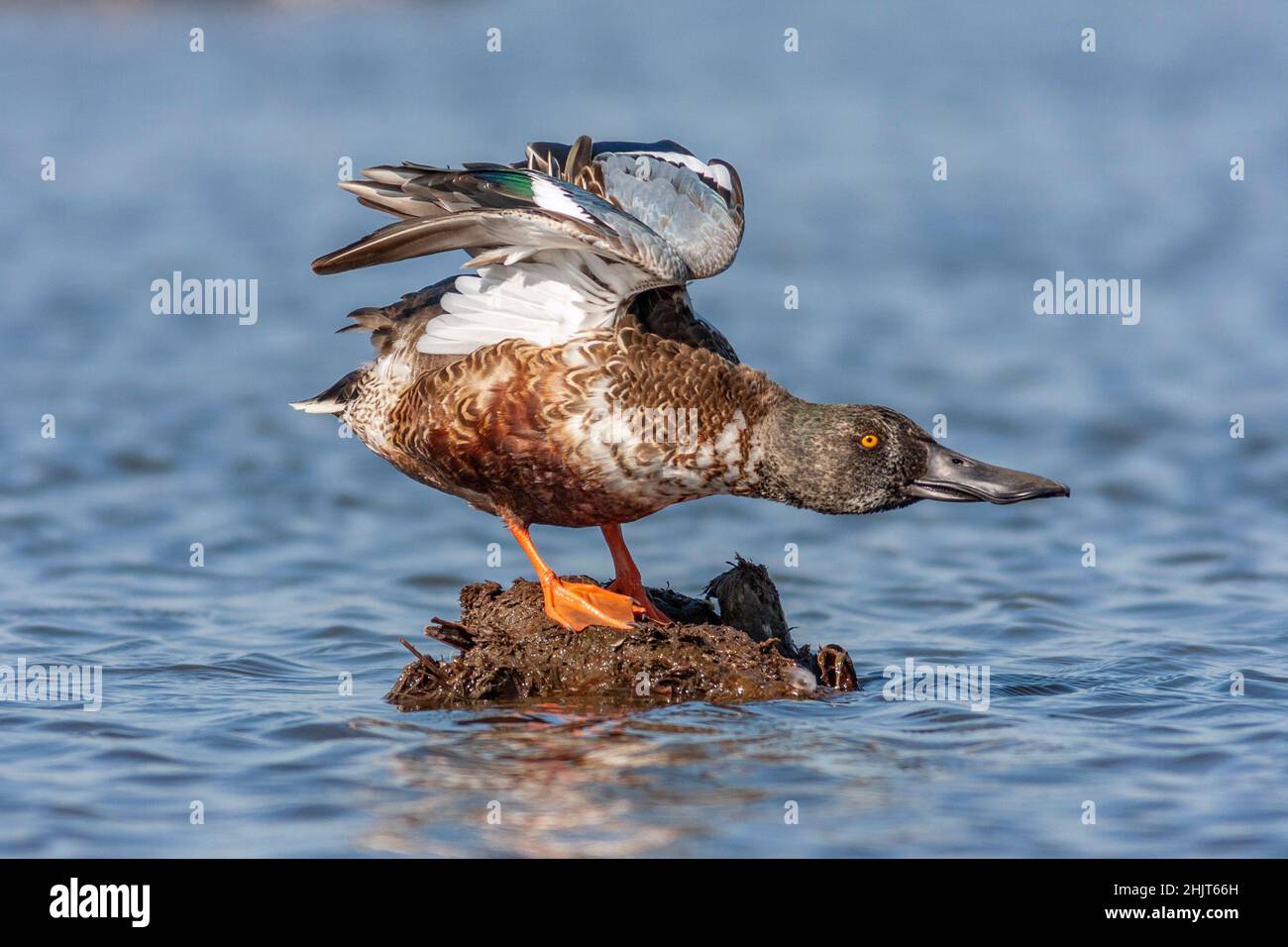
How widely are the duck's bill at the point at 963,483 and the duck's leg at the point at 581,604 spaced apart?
142 cm

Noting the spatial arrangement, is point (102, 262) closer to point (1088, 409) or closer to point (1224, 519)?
point (1088, 409)

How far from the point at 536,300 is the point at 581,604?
1.42m

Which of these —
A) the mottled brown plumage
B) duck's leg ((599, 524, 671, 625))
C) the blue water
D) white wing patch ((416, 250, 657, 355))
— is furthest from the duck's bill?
white wing patch ((416, 250, 657, 355))

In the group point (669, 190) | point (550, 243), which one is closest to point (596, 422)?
point (550, 243)

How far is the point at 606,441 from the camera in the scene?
23.9ft

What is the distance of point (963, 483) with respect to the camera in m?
7.44

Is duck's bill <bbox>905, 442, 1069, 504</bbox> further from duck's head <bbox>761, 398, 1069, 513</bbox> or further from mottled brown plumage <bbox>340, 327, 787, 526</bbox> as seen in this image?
mottled brown plumage <bbox>340, 327, 787, 526</bbox>

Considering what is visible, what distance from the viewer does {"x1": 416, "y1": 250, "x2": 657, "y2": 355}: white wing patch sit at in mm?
7406

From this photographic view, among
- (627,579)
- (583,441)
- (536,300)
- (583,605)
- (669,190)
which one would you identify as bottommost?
(583,605)

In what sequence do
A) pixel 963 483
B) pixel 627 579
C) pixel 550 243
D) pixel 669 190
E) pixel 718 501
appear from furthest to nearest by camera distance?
pixel 718 501
pixel 669 190
pixel 627 579
pixel 963 483
pixel 550 243

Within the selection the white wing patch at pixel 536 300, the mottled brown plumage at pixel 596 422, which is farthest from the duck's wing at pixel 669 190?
the mottled brown plumage at pixel 596 422

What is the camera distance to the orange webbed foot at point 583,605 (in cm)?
745

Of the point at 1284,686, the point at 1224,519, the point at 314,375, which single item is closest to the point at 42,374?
the point at 314,375

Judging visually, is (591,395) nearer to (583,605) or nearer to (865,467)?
(583,605)
